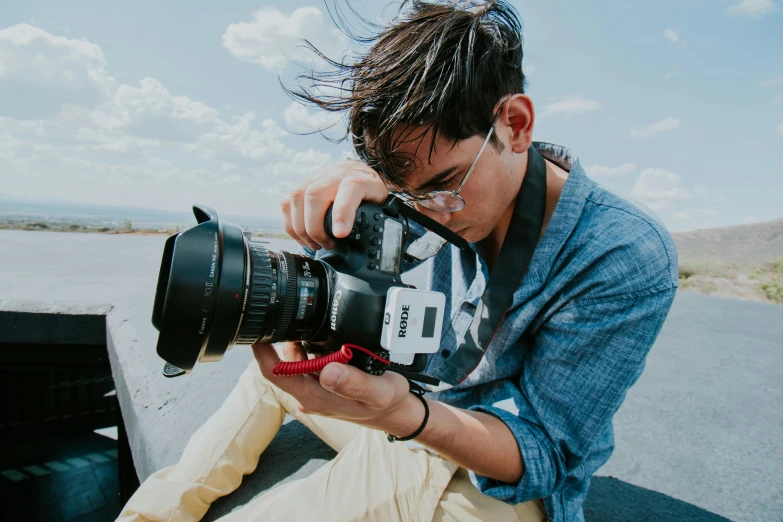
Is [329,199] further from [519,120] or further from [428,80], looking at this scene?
[519,120]

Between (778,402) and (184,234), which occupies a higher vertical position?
(184,234)

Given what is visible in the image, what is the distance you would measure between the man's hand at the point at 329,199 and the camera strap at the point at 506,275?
0.99 ft

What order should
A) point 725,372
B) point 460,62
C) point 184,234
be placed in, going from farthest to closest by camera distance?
point 725,372 < point 460,62 < point 184,234

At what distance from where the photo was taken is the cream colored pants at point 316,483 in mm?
853

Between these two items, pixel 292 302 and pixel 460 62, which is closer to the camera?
pixel 292 302

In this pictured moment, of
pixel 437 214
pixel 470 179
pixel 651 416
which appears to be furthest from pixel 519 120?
pixel 651 416

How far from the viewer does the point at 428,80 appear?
897mm

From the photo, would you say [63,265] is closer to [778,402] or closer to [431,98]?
[431,98]

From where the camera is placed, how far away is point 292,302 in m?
0.80

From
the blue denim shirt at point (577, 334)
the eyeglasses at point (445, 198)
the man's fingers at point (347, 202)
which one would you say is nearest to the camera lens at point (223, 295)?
the man's fingers at point (347, 202)

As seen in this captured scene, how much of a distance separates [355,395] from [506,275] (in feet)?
1.42

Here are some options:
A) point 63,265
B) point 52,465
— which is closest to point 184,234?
point 63,265

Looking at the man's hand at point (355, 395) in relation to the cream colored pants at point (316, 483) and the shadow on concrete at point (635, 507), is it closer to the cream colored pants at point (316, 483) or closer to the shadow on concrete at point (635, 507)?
the cream colored pants at point (316, 483)

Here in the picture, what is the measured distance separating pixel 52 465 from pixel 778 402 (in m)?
4.59
